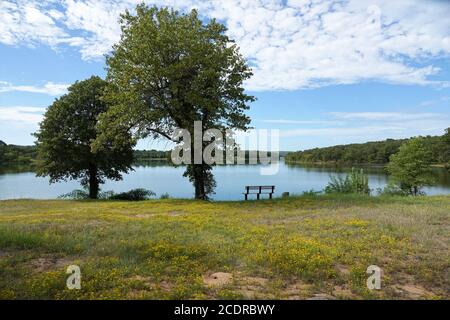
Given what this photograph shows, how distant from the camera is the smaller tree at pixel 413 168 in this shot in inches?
2109

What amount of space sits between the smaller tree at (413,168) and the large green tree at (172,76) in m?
39.0

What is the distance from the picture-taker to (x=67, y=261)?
8312 millimetres

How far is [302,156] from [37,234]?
172471 millimetres

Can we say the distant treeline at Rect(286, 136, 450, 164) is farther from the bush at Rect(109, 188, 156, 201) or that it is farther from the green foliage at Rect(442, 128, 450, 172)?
the bush at Rect(109, 188, 156, 201)

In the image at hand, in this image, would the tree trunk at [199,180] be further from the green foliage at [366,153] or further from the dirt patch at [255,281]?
the green foliage at [366,153]

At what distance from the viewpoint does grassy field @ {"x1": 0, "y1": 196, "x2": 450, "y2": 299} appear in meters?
6.50

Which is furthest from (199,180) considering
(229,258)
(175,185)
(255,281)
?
(175,185)

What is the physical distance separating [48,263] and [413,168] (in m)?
56.2

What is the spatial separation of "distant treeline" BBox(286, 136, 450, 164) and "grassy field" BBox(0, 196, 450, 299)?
106382mm

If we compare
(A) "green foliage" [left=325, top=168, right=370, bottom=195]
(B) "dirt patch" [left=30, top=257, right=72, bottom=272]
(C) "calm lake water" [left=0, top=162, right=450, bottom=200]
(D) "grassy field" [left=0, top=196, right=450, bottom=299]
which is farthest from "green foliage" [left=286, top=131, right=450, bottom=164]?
(B) "dirt patch" [left=30, top=257, right=72, bottom=272]

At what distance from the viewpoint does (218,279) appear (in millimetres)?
7121

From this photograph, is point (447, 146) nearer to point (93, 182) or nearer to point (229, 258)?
point (93, 182)

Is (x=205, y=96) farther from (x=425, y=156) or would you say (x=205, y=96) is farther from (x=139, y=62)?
(x=425, y=156)

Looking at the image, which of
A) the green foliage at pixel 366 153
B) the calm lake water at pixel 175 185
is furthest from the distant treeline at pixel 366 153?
the calm lake water at pixel 175 185
